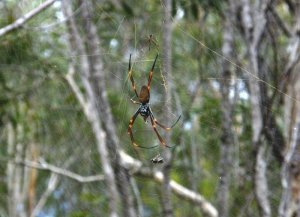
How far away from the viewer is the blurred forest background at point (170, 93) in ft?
15.1

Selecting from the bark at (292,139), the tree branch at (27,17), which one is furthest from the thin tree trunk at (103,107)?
the bark at (292,139)

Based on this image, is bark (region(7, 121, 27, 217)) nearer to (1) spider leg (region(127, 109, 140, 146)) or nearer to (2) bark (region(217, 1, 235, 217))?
(2) bark (region(217, 1, 235, 217))

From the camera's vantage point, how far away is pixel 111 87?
7.64m

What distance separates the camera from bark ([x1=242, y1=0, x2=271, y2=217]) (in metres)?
4.95

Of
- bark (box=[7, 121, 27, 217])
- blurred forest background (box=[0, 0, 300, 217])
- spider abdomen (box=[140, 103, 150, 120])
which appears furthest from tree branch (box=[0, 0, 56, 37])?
bark (box=[7, 121, 27, 217])

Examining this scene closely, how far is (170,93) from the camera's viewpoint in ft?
14.0

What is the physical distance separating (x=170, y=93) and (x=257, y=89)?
103cm

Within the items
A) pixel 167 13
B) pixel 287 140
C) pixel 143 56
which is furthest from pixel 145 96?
pixel 287 140

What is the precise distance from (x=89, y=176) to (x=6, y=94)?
56.8 inches

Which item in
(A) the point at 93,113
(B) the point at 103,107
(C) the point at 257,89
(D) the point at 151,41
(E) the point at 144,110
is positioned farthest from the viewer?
(A) the point at 93,113

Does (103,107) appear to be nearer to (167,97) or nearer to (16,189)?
(167,97)

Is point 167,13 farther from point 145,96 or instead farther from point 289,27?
point 289,27

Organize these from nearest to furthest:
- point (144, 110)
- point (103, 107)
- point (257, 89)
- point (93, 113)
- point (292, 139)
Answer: point (144, 110), point (292, 139), point (257, 89), point (103, 107), point (93, 113)

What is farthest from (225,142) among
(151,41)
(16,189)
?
(16,189)
